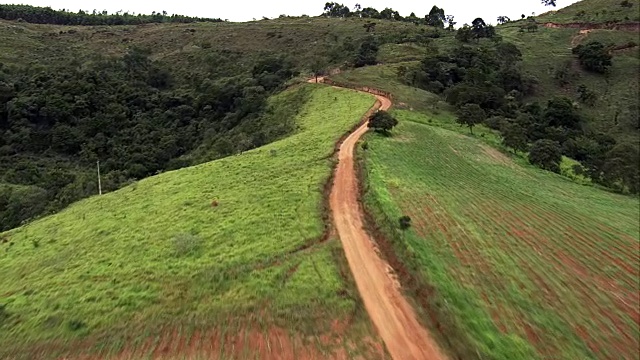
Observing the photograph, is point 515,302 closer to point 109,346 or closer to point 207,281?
point 207,281

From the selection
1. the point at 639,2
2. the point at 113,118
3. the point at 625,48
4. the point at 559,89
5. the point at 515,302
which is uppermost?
the point at 639,2

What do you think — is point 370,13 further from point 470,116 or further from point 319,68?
point 470,116

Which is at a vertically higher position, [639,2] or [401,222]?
[639,2]

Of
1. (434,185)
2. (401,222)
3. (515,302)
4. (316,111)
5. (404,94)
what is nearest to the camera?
(515,302)

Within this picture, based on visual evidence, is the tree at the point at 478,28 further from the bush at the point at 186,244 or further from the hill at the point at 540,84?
the bush at the point at 186,244

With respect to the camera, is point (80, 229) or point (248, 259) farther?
point (80, 229)

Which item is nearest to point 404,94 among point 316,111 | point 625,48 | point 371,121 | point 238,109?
point 316,111

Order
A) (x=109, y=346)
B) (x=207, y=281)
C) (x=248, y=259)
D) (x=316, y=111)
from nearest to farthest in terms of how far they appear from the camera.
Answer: (x=109, y=346) < (x=207, y=281) < (x=248, y=259) < (x=316, y=111)
